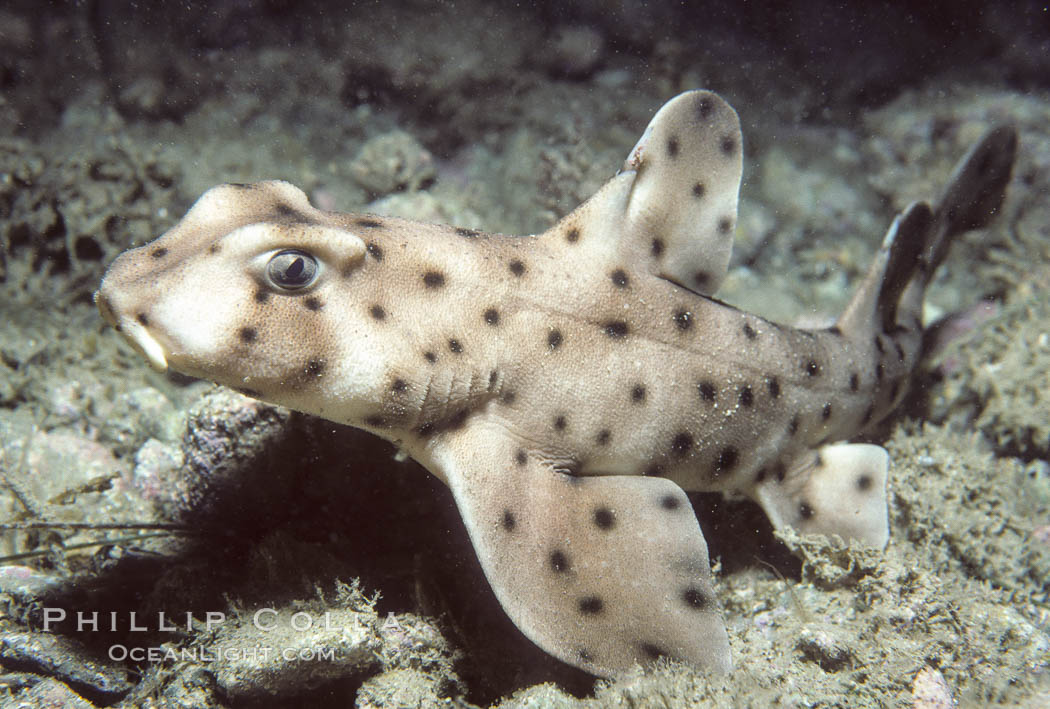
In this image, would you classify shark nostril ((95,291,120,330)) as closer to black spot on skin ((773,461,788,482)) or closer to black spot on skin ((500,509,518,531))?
black spot on skin ((500,509,518,531))

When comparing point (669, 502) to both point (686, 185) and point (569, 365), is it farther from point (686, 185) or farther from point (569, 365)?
point (686, 185)

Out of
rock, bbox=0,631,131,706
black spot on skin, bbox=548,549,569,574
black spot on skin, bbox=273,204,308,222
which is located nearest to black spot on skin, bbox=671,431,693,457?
black spot on skin, bbox=548,549,569,574

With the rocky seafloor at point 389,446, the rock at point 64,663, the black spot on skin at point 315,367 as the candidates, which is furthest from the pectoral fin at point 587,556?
the rock at point 64,663

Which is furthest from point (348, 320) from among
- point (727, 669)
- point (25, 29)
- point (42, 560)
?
point (25, 29)

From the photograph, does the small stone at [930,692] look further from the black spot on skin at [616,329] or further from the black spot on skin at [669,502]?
the black spot on skin at [616,329]

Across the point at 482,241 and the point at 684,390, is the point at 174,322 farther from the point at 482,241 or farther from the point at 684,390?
the point at 684,390

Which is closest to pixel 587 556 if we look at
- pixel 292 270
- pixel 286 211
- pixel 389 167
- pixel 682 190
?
pixel 292 270

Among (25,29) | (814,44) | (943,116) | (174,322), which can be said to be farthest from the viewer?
(814,44)
